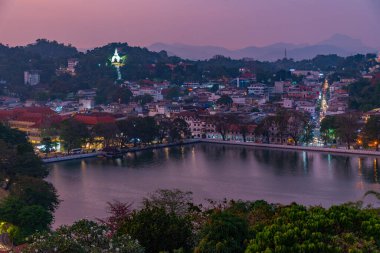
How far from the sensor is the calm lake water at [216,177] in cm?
776

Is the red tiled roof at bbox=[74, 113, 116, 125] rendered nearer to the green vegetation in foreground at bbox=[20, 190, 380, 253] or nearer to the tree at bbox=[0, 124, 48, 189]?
the tree at bbox=[0, 124, 48, 189]

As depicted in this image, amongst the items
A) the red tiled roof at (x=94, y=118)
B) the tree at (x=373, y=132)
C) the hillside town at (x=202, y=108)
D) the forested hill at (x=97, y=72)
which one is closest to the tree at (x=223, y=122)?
the hillside town at (x=202, y=108)

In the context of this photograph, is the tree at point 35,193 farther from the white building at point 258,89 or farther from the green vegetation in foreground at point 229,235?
the white building at point 258,89

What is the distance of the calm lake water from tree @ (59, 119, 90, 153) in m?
0.71

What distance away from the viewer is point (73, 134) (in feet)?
39.4

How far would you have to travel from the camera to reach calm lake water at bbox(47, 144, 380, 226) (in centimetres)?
776

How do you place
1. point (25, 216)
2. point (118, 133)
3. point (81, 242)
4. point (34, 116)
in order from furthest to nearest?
point (34, 116) < point (118, 133) < point (25, 216) < point (81, 242)

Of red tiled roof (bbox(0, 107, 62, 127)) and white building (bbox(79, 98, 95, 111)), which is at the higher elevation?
white building (bbox(79, 98, 95, 111))

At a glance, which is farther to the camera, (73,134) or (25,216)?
(73,134)

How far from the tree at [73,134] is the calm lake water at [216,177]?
711 mm

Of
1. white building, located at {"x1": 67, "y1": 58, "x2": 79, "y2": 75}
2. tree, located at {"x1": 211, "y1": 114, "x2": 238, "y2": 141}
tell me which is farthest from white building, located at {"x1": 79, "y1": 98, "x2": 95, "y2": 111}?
white building, located at {"x1": 67, "y1": 58, "x2": 79, "y2": 75}

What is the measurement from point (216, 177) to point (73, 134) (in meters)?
3.82

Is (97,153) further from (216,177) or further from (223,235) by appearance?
(223,235)

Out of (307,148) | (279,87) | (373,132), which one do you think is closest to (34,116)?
(307,148)
